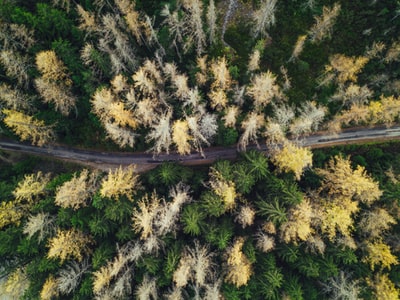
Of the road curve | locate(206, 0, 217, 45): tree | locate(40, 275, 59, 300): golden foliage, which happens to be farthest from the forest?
the road curve


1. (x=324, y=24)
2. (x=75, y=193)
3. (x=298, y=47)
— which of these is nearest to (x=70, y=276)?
(x=75, y=193)

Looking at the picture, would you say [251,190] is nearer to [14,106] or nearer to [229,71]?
[229,71]


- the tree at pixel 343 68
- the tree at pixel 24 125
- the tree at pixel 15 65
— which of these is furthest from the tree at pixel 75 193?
the tree at pixel 343 68

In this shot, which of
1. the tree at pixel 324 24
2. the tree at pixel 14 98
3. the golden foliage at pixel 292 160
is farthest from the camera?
the tree at pixel 324 24

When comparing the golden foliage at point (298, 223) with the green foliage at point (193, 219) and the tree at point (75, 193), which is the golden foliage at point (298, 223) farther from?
the tree at point (75, 193)

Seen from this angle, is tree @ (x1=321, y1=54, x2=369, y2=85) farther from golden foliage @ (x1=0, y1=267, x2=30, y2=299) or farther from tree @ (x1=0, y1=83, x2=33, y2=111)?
golden foliage @ (x1=0, y1=267, x2=30, y2=299)
